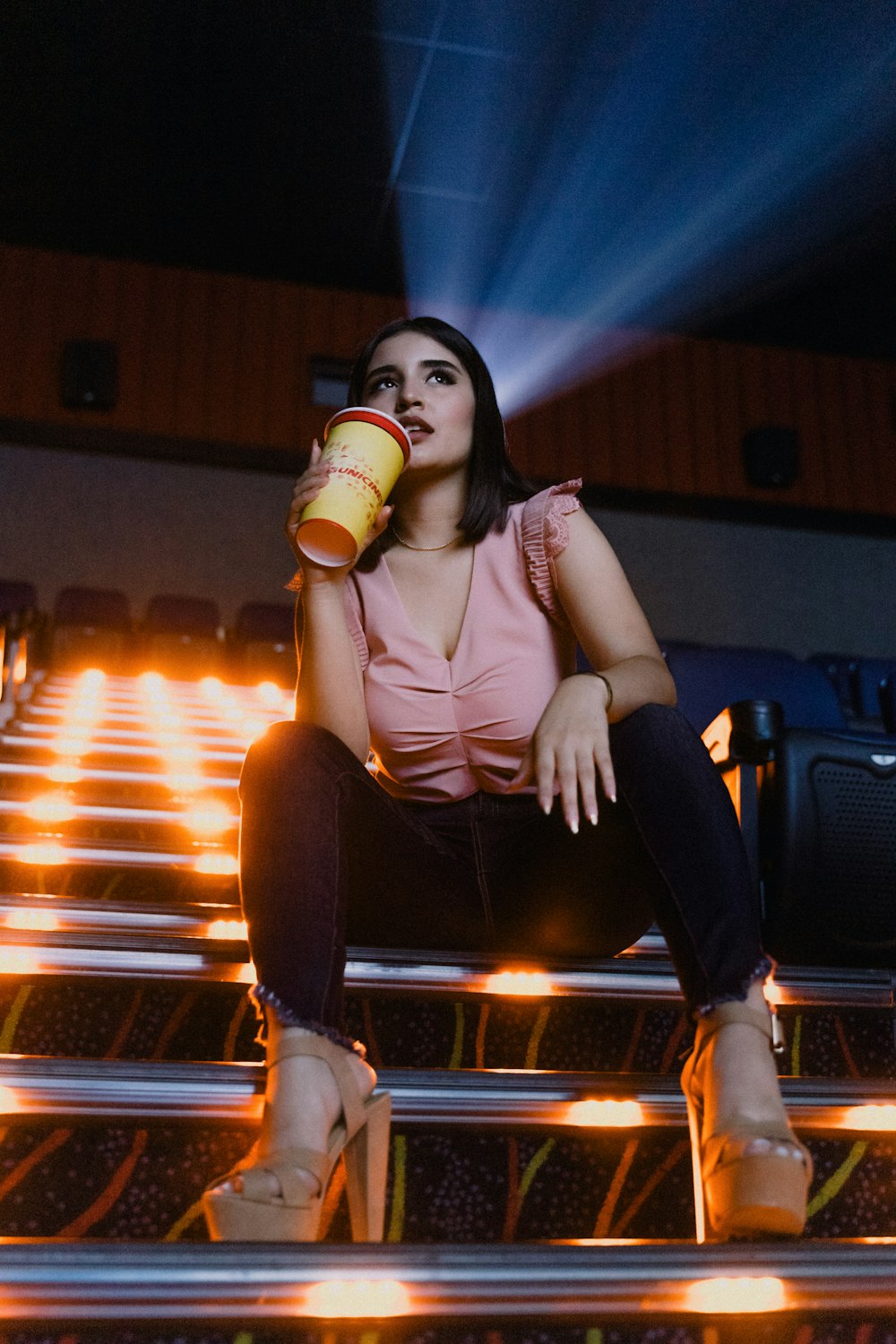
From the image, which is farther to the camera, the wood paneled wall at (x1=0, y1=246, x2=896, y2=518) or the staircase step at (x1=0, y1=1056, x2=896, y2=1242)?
the wood paneled wall at (x1=0, y1=246, x2=896, y2=518)

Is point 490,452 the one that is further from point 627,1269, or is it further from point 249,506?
point 249,506

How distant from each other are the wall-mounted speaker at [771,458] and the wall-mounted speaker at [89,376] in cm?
342

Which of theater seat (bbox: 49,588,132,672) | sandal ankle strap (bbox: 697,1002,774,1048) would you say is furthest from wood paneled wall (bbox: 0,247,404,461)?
sandal ankle strap (bbox: 697,1002,774,1048)

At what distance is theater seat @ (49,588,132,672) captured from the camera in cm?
431

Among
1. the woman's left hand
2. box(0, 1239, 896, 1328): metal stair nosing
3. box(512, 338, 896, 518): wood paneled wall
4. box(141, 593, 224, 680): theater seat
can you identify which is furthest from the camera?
box(512, 338, 896, 518): wood paneled wall

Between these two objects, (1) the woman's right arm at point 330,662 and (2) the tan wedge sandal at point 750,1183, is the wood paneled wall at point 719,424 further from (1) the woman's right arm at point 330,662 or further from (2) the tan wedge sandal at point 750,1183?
(2) the tan wedge sandal at point 750,1183

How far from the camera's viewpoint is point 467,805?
0.99 meters

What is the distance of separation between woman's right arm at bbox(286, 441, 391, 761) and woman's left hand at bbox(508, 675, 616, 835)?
0.74 feet

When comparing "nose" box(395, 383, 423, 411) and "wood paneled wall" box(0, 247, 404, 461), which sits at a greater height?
"wood paneled wall" box(0, 247, 404, 461)

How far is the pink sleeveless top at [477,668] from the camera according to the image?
39.0 inches

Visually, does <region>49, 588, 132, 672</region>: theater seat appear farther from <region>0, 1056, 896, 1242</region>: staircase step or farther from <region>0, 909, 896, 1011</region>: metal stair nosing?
<region>0, 1056, 896, 1242</region>: staircase step

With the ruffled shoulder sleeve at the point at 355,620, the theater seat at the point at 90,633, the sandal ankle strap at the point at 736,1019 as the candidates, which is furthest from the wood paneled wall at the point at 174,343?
the sandal ankle strap at the point at 736,1019

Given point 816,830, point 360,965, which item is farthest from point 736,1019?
point 816,830

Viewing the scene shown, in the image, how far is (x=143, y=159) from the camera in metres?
4.39
